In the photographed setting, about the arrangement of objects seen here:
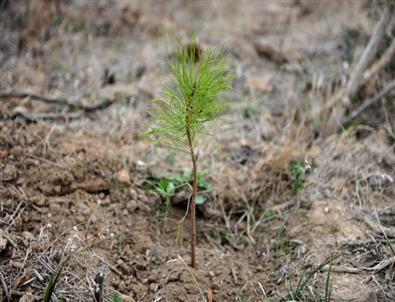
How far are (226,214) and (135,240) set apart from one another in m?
0.60

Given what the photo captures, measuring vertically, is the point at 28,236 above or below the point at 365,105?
below

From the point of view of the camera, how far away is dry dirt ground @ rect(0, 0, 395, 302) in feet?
6.03

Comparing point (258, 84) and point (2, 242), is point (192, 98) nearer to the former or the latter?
point (2, 242)

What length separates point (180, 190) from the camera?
232 centimetres

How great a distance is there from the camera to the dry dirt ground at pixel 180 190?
6.03ft

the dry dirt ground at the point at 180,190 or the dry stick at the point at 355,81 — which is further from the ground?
the dry stick at the point at 355,81

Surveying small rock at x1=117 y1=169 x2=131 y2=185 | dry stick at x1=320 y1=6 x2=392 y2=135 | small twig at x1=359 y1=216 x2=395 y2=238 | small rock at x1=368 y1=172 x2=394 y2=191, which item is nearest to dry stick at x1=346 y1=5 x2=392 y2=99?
dry stick at x1=320 y1=6 x2=392 y2=135

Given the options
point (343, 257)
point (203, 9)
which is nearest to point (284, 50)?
point (203, 9)

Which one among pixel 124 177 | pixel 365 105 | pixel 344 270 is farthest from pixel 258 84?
pixel 344 270

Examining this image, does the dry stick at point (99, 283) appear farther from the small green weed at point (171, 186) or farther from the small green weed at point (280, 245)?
the small green weed at point (280, 245)

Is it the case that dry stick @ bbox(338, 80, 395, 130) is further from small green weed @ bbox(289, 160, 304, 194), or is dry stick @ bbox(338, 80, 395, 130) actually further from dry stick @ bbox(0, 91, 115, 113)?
dry stick @ bbox(0, 91, 115, 113)

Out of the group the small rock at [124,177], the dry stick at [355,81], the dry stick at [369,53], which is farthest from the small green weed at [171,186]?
the dry stick at [369,53]

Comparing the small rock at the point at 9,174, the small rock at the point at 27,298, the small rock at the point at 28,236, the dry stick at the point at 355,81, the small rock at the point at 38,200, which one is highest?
the dry stick at the point at 355,81

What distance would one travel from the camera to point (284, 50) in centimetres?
411
